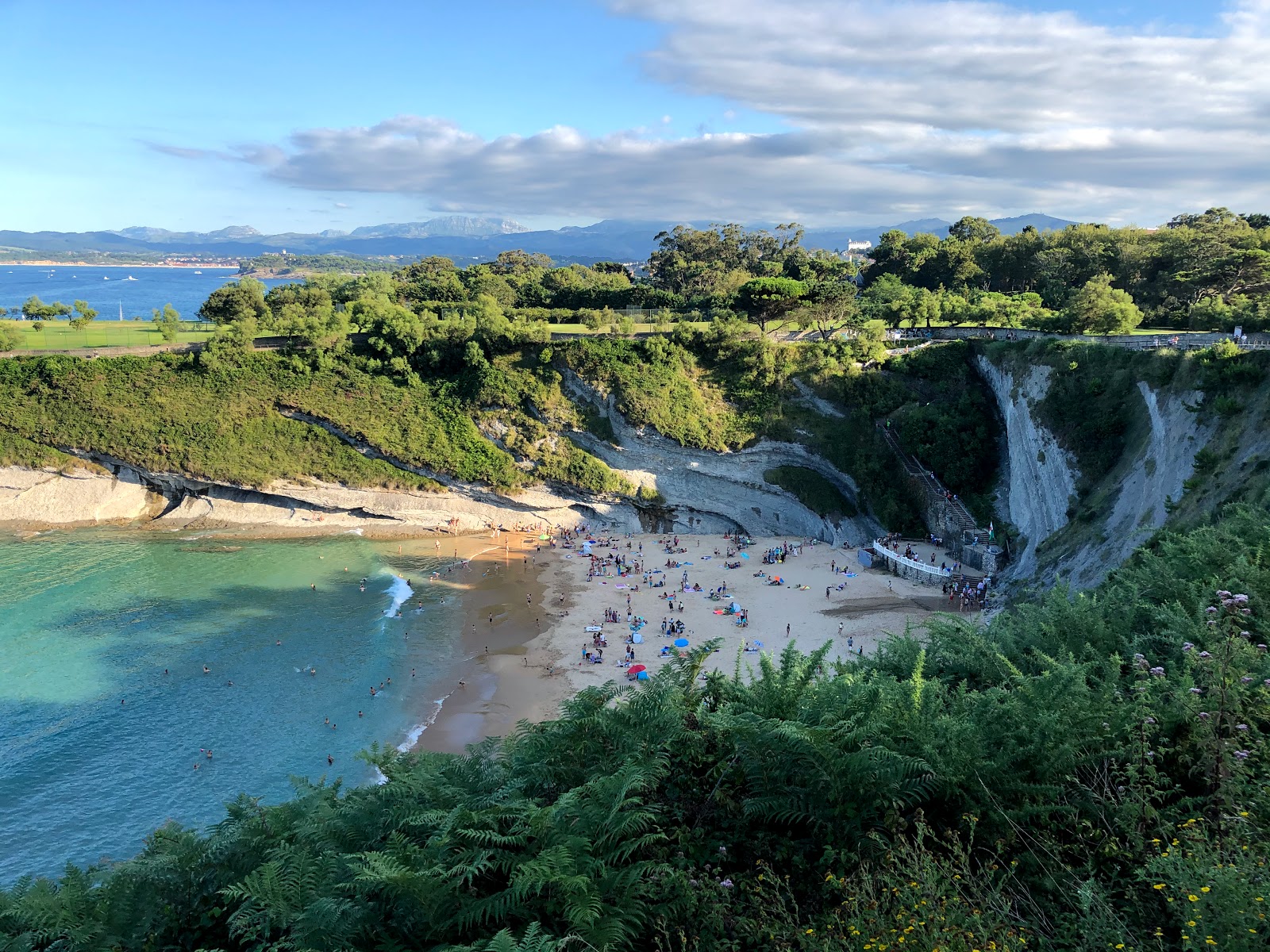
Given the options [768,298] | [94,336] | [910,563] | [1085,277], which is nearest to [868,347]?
[768,298]

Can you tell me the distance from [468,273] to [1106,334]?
6930 cm

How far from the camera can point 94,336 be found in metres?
55.2

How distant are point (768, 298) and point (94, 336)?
48687mm

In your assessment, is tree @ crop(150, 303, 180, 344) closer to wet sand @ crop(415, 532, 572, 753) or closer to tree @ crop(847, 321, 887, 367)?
wet sand @ crop(415, 532, 572, 753)

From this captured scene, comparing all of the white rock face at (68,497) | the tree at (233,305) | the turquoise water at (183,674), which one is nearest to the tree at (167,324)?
the tree at (233,305)

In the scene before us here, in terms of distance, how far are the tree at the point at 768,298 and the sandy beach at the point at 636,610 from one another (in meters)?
16.8

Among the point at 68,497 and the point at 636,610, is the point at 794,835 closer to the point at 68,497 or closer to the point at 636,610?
the point at 636,610

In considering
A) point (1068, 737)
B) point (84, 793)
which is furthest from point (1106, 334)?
point (84, 793)

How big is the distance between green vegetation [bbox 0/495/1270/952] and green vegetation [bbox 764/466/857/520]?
3715 centimetres

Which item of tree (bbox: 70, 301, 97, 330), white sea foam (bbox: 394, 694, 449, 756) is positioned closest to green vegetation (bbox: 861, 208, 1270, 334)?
white sea foam (bbox: 394, 694, 449, 756)

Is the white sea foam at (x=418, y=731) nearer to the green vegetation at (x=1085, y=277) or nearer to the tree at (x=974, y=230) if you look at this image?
the green vegetation at (x=1085, y=277)

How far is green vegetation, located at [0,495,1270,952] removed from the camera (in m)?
5.67

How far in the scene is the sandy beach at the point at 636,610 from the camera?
98.2 feet

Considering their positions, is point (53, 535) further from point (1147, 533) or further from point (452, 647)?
point (1147, 533)
